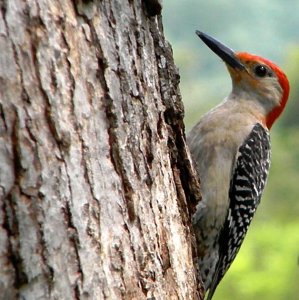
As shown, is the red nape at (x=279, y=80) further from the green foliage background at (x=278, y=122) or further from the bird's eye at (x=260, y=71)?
the green foliage background at (x=278, y=122)

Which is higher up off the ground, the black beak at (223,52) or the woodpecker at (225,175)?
the black beak at (223,52)

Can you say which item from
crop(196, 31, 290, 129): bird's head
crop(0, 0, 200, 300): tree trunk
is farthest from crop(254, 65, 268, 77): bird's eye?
crop(0, 0, 200, 300): tree trunk

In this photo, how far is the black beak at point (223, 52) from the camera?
6.35m

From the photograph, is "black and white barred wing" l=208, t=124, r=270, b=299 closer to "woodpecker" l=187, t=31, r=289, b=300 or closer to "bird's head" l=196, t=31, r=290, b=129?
"woodpecker" l=187, t=31, r=289, b=300

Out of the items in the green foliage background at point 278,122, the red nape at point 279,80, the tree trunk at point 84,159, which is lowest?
the tree trunk at point 84,159

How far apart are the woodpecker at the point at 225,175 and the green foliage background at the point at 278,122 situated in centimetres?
105

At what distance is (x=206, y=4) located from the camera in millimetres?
64875

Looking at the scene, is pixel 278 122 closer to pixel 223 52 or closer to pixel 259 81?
pixel 259 81

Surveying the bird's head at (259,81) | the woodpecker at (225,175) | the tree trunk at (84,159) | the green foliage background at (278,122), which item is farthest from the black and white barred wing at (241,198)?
the tree trunk at (84,159)

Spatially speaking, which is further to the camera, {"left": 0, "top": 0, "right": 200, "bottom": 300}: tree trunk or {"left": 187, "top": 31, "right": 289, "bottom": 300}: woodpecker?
{"left": 187, "top": 31, "right": 289, "bottom": 300}: woodpecker

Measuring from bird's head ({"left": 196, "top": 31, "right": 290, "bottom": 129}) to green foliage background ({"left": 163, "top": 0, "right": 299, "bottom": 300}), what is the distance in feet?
1.72

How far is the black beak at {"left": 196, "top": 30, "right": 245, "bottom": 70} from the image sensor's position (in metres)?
6.35

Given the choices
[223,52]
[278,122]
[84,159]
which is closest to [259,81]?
[223,52]

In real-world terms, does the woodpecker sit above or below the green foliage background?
below
